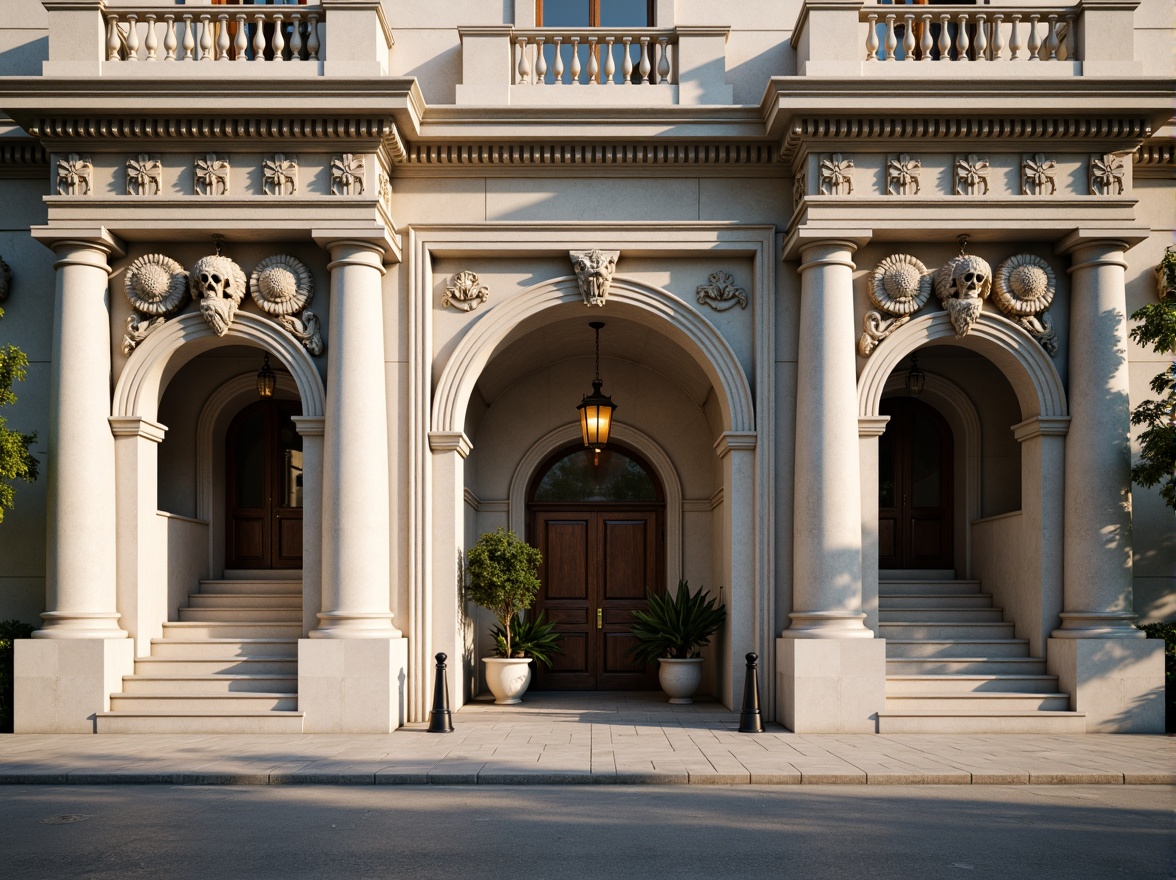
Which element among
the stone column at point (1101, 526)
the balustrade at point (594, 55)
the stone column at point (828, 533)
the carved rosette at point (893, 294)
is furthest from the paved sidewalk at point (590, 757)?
the balustrade at point (594, 55)

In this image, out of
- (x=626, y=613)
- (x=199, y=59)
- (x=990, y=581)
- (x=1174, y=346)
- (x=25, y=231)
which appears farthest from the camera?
(x=626, y=613)

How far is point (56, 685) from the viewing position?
13492 millimetres

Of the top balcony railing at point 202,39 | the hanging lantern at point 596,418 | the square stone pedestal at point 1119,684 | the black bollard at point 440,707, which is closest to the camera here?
the black bollard at point 440,707

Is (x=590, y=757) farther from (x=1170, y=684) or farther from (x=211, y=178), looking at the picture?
(x=211, y=178)

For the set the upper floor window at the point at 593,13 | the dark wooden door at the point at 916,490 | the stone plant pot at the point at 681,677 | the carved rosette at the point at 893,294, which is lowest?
the stone plant pot at the point at 681,677

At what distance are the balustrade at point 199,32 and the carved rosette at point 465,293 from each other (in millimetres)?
3108

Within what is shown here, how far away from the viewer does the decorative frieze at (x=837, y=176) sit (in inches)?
550

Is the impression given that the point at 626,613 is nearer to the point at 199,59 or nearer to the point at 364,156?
the point at 364,156

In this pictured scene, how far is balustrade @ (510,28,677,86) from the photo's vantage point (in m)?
14.8

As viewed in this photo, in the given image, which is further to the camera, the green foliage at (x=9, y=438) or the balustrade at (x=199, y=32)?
the balustrade at (x=199, y=32)

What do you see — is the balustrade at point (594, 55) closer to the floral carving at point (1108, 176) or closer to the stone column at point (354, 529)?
the stone column at point (354, 529)

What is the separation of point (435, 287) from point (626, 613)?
650cm

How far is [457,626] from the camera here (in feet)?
49.0

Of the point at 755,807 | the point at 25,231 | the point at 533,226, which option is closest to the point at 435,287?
the point at 533,226
